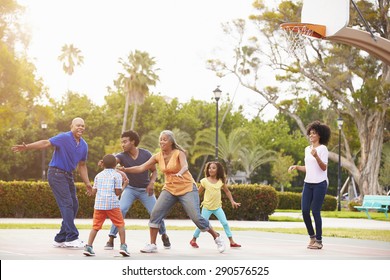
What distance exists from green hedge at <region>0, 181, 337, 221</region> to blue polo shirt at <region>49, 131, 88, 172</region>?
Result: 523 inches

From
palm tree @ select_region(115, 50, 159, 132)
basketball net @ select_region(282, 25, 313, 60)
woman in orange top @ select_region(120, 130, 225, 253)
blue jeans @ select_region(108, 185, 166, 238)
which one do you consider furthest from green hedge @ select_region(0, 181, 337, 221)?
palm tree @ select_region(115, 50, 159, 132)

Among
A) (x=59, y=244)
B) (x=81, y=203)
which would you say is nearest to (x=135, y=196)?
(x=59, y=244)

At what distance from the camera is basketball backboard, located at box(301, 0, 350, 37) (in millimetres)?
12823

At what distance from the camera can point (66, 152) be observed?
38.1 ft

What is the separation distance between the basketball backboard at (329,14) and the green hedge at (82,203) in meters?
12.3

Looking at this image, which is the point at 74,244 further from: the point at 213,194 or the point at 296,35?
the point at 296,35

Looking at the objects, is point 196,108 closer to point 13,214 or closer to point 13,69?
point 13,69

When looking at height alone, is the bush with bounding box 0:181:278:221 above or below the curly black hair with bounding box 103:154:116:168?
below

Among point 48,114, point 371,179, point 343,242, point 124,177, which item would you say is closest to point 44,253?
point 124,177

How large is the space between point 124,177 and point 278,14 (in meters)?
34.6

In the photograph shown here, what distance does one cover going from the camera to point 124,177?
35.9 feet

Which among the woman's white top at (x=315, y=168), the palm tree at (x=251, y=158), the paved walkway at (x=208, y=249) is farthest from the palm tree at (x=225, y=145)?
the woman's white top at (x=315, y=168)

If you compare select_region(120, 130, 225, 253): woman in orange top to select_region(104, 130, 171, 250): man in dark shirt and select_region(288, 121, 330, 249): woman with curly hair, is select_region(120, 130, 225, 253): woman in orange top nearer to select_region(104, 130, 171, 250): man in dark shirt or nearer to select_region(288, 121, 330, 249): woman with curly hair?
select_region(104, 130, 171, 250): man in dark shirt

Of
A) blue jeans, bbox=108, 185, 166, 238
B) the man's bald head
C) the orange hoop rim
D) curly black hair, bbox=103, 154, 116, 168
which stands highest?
the orange hoop rim
